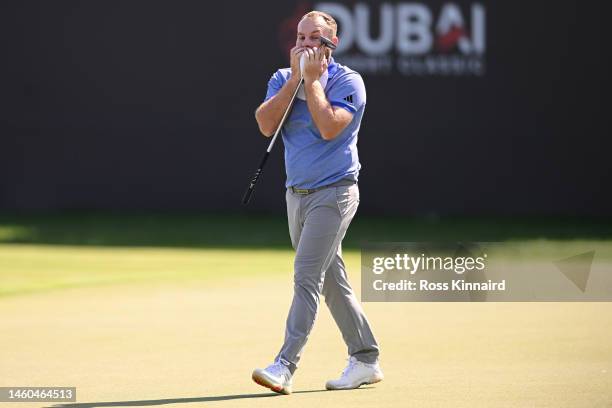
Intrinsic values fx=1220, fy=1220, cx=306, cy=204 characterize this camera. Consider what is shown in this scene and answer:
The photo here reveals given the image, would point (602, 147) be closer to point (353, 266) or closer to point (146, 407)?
point (353, 266)

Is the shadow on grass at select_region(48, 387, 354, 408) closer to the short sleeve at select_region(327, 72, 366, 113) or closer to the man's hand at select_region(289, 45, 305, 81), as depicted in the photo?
the short sleeve at select_region(327, 72, 366, 113)

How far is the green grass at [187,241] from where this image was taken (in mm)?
12289

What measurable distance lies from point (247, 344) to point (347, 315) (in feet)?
5.41

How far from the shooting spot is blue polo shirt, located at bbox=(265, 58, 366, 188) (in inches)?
249

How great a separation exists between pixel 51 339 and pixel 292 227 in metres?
2.44

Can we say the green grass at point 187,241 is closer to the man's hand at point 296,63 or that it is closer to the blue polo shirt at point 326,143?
the blue polo shirt at point 326,143

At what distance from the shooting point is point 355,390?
6438 millimetres

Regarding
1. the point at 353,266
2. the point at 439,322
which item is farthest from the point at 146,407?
the point at 353,266

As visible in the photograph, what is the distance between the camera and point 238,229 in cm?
1706

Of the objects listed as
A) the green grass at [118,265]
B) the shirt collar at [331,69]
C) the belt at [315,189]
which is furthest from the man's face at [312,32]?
the green grass at [118,265]

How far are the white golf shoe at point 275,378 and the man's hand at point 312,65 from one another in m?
1.46

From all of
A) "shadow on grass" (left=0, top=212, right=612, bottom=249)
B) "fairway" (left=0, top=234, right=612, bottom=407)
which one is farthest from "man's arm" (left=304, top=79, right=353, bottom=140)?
"shadow on grass" (left=0, top=212, right=612, bottom=249)

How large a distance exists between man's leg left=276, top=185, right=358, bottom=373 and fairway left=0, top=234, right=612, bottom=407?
13.9 inches

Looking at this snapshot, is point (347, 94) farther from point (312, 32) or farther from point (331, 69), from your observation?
point (312, 32)
